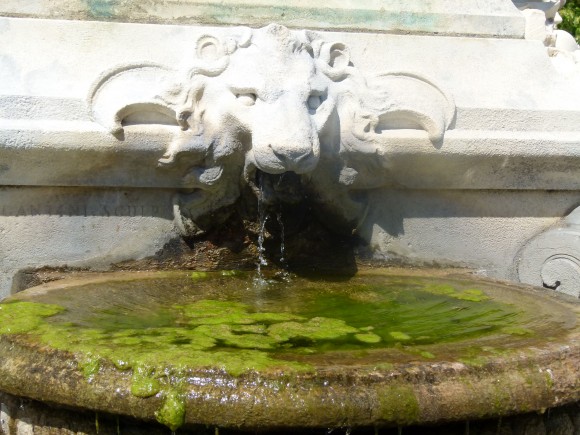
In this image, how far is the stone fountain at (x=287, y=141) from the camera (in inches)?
127

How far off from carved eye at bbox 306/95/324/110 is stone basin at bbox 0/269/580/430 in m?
0.79

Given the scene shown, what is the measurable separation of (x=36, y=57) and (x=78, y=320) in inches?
51.6

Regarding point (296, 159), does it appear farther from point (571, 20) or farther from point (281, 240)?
point (571, 20)

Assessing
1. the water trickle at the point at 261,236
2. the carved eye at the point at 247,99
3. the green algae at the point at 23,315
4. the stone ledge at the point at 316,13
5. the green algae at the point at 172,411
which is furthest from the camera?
the stone ledge at the point at 316,13

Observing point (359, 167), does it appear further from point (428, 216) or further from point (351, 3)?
point (351, 3)

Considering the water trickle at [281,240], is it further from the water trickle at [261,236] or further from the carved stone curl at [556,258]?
the carved stone curl at [556,258]

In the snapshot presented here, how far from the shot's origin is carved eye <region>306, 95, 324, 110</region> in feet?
10.6

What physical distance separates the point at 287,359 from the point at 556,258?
1.97 m

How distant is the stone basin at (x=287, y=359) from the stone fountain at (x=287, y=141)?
0.63 ft

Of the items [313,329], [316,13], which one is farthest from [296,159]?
[316,13]

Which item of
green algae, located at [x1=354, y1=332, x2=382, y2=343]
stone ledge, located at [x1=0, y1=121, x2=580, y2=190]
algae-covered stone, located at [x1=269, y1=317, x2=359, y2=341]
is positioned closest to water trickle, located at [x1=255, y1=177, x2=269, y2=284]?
stone ledge, located at [x1=0, y1=121, x2=580, y2=190]

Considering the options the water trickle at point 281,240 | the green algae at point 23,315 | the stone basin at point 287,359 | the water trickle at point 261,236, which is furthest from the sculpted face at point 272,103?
the green algae at point 23,315

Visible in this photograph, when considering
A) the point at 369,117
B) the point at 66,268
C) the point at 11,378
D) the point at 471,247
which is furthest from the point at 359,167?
the point at 11,378

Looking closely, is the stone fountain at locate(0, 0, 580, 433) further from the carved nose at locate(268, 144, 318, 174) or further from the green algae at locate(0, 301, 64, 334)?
the green algae at locate(0, 301, 64, 334)
